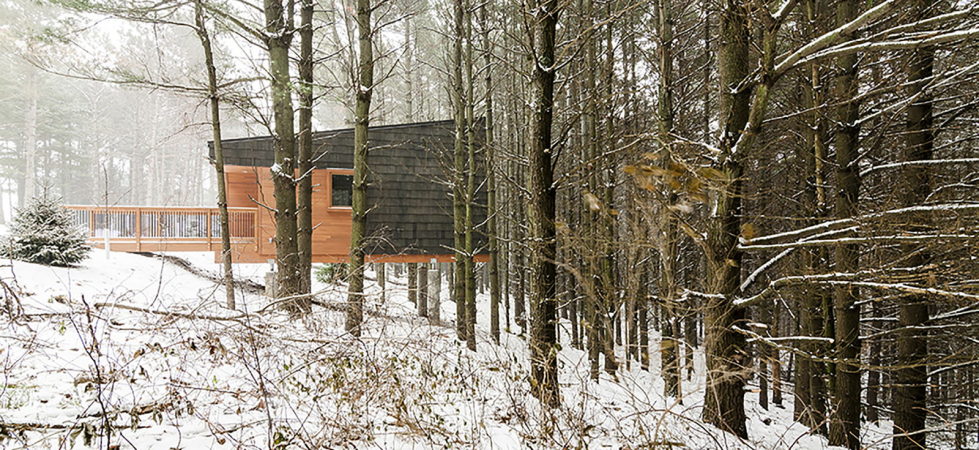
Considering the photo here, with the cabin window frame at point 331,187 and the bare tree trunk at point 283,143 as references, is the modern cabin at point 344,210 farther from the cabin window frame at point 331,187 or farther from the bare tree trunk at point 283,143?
the bare tree trunk at point 283,143

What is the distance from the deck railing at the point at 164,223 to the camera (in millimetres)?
13594

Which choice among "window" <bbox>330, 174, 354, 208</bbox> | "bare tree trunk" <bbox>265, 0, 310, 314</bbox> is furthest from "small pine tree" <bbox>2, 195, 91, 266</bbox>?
"window" <bbox>330, 174, 354, 208</bbox>

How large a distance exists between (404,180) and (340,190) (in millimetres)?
1925

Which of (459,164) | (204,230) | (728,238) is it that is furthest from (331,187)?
(728,238)

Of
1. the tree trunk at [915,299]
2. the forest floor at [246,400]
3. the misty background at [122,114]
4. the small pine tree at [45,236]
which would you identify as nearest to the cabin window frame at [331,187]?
the small pine tree at [45,236]

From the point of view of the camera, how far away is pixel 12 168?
91.1 feet

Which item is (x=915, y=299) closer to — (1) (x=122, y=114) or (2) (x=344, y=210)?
(2) (x=344, y=210)

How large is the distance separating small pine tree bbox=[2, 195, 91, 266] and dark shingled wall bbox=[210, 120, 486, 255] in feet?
12.6

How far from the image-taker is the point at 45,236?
9.49 m

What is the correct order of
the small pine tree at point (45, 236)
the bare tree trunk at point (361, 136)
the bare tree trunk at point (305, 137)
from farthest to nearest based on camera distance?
1. the small pine tree at point (45, 236)
2. the bare tree trunk at point (305, 137)
3. the bare tree trunk at point (361, 136)

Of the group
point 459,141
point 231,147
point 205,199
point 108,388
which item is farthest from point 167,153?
point 108,388

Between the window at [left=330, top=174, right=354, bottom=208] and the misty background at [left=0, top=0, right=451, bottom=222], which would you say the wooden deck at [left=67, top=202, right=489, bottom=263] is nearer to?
the window at [left=330, top=174, right=354, bottom=208]

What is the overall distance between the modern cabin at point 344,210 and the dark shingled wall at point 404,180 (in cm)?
3

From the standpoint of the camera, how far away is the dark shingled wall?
12891 mm
